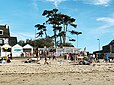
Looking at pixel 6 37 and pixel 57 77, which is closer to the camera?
pixel 57 77

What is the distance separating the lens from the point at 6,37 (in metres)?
86.4

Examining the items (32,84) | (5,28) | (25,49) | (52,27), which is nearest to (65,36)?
(52,27)

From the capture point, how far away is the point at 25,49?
7019cm

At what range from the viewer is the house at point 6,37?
85569 millimetres

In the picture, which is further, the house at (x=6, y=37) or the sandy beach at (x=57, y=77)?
the house at (x=6, y=37)

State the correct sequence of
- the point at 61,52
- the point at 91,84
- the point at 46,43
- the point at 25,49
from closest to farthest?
1. the point at 91,84
2. the point at 61,52
3. the point at 25,49
4. the point at 46,43

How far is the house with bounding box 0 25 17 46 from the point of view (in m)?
85.6

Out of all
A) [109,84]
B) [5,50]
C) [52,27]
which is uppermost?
[52,27]

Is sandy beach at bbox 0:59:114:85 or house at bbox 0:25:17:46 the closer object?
sandy beach at bbox 0:59:114:85

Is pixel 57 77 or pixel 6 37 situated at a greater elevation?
pixel 6 37

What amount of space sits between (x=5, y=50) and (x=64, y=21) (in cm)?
1851

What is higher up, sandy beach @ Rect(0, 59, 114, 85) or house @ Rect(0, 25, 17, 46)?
house @ Rect(0, 25, 17, 46)

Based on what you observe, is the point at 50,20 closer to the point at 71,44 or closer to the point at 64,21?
the point at 64,21

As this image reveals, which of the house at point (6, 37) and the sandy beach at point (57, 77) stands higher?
the house at point (6, 37)
